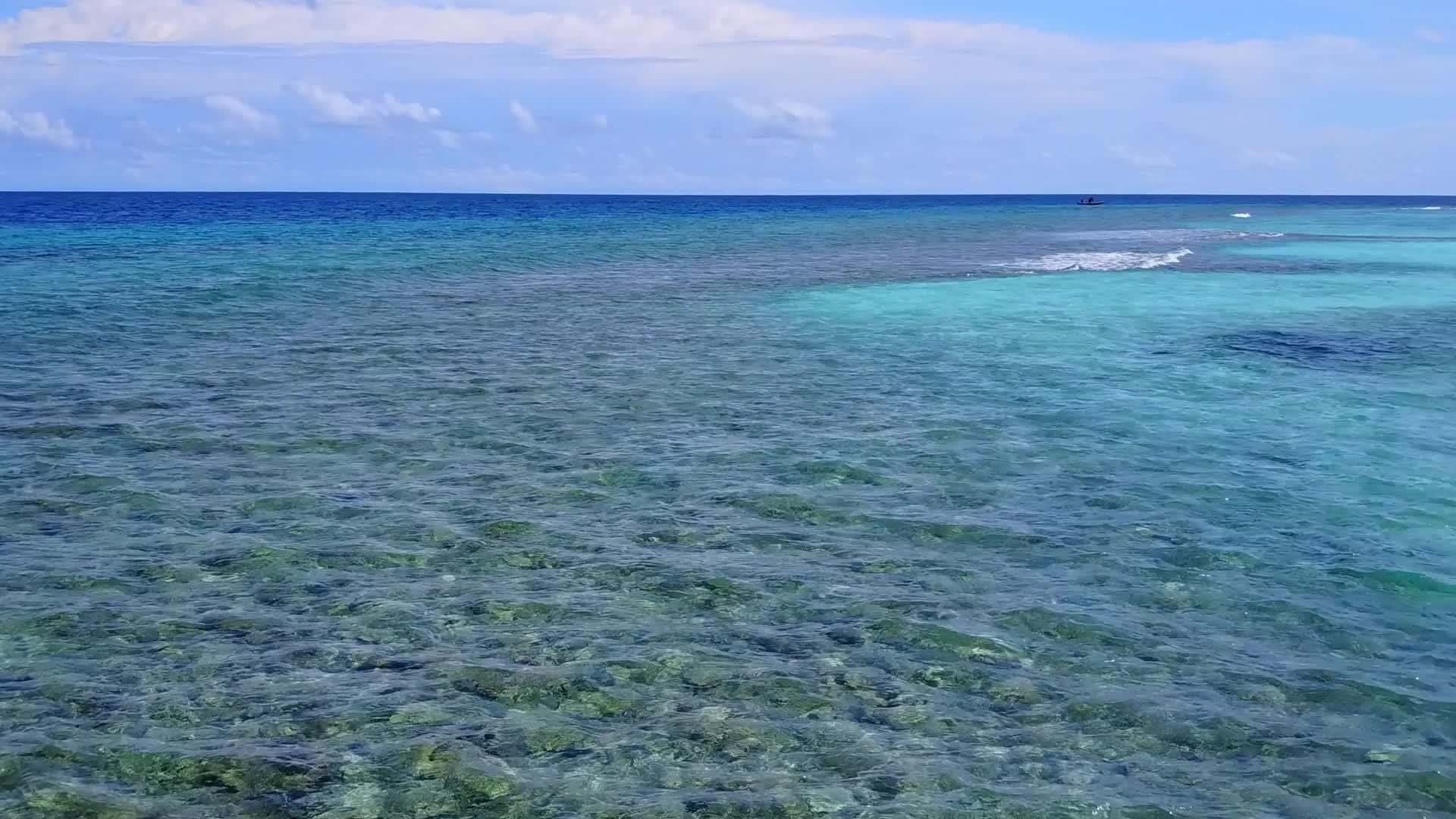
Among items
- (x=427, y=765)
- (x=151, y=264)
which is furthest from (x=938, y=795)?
(x=151, y=264)

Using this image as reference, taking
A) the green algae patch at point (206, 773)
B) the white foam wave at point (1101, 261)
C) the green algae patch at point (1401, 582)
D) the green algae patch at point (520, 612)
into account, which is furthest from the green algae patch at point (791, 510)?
the white foam wave at point (1101, 261)

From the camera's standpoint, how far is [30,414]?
64.7 ft

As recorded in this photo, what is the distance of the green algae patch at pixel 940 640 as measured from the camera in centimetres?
1086

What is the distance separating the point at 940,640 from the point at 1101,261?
50.0m

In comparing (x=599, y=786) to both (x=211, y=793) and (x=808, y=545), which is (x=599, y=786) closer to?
(x=211, y=793)

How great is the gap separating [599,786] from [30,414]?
15.8 metres

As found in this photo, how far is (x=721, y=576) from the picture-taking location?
1277 cm

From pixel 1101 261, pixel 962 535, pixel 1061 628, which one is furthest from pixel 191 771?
pixel 1101 261

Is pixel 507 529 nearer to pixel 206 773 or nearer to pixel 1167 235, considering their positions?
pixel 206 773

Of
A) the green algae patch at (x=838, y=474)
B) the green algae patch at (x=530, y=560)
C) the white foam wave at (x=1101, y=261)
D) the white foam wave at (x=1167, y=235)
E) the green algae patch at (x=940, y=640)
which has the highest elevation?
the white foam wave at (x=1167, y=235)

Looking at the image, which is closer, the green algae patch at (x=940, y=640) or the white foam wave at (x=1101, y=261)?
the green algae patch at (x=940, y=640)

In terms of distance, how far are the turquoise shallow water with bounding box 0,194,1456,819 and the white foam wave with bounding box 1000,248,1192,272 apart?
77.8ft

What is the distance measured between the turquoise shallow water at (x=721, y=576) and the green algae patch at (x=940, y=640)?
0.04 m

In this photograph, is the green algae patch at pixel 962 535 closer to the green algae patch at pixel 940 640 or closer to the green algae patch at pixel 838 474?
the green algae patch at pixel 838 474
